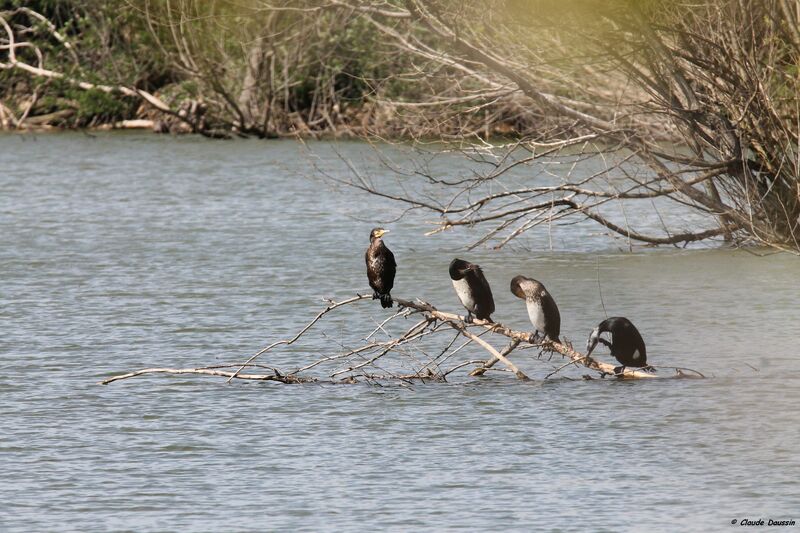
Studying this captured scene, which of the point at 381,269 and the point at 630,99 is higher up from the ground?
the point at 630,99

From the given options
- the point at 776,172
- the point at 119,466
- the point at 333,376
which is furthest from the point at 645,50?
the point at 119,466

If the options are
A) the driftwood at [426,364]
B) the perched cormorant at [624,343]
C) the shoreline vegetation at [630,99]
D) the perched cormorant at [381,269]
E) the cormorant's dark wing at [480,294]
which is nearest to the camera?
the driftwood at [426,364]

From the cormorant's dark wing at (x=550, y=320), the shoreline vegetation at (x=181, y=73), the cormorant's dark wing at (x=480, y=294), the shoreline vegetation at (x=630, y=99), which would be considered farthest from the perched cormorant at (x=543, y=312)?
the shoreline vegetation at (x=181, y=73)

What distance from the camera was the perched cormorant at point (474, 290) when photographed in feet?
36.2

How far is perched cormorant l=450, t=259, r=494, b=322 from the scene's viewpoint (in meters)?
11.0

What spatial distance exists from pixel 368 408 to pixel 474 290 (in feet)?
5.60

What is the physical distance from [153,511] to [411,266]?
9759mm

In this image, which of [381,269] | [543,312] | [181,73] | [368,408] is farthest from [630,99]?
[181,73]

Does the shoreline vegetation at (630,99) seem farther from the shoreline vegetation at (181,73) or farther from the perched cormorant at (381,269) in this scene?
the shoreline vegetation at (181,73)

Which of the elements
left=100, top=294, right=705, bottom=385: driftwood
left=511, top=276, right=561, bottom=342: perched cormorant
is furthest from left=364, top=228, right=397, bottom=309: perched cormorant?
left=511, top=276, right=561, bottom=342: perched cormorant

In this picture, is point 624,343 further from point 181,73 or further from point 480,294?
point 181,73

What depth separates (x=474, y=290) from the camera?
36.2 feet

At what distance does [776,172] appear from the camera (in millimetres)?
15297

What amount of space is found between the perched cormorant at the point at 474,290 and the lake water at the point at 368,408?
520 millimetres
